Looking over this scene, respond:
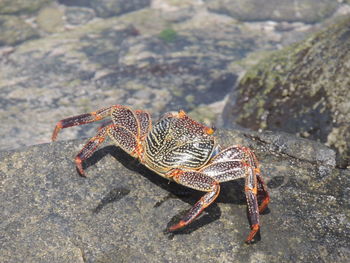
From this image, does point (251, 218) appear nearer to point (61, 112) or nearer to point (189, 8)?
point (61, 112)

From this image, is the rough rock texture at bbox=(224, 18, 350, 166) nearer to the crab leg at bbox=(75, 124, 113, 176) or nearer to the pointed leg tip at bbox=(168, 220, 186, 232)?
the pointed leg tip at bbox=(168, 220, 186, 232)

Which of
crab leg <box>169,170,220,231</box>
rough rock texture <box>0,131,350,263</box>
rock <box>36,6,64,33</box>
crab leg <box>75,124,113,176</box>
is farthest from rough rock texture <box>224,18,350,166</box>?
rock <box>36,6,64,33</box>

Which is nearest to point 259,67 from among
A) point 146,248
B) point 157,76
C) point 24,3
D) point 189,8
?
point 157,76

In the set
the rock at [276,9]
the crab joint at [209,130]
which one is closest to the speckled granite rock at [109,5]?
the rock at [276,9]

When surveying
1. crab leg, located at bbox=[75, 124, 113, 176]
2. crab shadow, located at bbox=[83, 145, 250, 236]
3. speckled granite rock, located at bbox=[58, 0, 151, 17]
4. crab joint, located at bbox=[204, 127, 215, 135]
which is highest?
crab joint, located at bbox=[204, 127, 215, 135]

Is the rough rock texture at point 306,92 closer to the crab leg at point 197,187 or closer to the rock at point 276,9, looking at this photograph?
the crab leg at point 197,187

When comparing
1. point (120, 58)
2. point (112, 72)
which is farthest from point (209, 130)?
point (120, 58)
